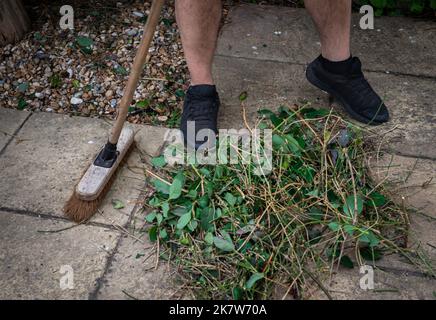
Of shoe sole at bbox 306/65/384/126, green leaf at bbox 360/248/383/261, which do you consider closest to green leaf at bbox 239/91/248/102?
shoe sole at bbox 306/65/384/126

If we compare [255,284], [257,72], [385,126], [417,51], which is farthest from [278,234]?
[417,51]

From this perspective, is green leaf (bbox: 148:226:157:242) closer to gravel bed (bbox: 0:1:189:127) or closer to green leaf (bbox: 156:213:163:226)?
green leaf (bbox: 156:213:163:226)

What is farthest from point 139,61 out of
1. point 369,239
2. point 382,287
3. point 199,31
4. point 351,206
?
point 382,287

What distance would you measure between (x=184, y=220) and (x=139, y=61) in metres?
0.60

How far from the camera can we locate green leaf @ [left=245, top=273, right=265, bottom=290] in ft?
5.95

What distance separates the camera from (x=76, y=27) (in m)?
3.10

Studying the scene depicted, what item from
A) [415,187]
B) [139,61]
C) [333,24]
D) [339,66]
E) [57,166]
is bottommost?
[415,187]

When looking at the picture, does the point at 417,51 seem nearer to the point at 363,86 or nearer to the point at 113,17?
the point at 363,86

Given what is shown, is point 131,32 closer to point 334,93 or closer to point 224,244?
point 334,93

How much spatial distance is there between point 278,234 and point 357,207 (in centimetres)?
30

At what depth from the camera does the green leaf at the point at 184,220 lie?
1.99m

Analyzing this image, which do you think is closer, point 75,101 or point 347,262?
point 347,262

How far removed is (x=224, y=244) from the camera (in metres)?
1.93
